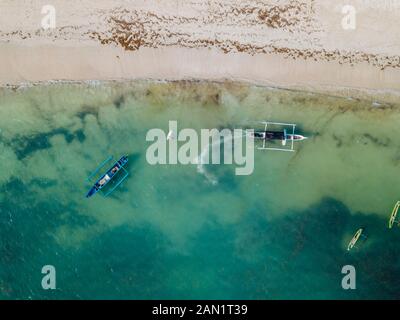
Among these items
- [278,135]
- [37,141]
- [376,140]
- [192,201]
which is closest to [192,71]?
[278,135]

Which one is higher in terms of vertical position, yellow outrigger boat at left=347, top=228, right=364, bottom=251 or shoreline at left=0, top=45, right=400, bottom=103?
shoreline at left=0, top=45, right=400, bottom=103

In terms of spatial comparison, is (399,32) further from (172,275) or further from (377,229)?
(172,275)

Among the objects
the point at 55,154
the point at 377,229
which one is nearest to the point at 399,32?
the point at 377,229

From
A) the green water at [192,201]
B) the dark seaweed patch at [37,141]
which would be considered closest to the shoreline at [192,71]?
the green water at [192,201]

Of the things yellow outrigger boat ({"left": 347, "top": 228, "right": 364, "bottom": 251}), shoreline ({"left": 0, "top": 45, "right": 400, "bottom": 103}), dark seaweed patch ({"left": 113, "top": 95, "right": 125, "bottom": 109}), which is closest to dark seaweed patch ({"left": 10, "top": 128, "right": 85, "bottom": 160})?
dark seaweed patch ({"left": 113, "top": 95, "right": 125, "bottom": 109})

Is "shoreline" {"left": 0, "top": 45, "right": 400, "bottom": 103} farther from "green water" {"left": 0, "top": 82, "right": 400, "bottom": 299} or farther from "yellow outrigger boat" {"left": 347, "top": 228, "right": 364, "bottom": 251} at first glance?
"yellow outrigger boat" {"left": 347, "top": 228, "right": 364, "bottom": 251}

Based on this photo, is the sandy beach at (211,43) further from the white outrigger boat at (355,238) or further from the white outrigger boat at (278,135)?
the white outrigger boat at (355,238)
